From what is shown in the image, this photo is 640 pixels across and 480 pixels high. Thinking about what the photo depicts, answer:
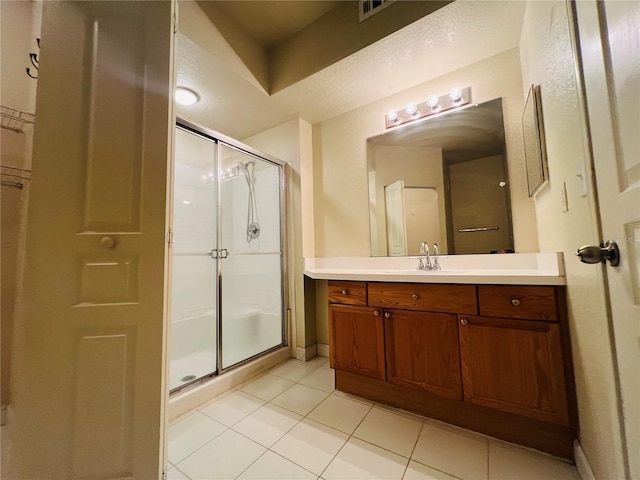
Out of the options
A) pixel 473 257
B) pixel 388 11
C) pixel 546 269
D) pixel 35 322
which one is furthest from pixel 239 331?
pixel 388 11

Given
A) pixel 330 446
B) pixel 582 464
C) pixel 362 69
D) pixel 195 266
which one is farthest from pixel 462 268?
pixel 195 266

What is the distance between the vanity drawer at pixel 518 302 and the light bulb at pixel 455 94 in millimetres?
1430

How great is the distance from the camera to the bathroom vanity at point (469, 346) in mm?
1070

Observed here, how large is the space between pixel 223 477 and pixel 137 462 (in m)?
0.37

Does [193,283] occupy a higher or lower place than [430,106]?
lower

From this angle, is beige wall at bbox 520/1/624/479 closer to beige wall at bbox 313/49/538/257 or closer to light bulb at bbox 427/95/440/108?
beige wall at bbox 313/49/538/257

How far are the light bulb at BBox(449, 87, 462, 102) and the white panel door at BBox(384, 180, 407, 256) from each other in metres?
0.69

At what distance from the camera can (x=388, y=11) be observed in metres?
1.51

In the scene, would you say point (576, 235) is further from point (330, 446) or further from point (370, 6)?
point (370, 6)

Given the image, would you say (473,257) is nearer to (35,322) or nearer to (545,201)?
(545,201)

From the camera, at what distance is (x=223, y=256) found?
2010 mm

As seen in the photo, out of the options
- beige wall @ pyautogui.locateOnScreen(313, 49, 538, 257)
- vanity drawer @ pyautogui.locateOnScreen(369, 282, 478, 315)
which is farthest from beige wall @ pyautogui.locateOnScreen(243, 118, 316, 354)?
vanity drawer @ pyautogui.locateOnScreen(369, 282, 478, 315)

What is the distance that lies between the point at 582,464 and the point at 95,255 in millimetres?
2074

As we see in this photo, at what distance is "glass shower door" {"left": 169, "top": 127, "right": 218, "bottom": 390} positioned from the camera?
6.48 feet
